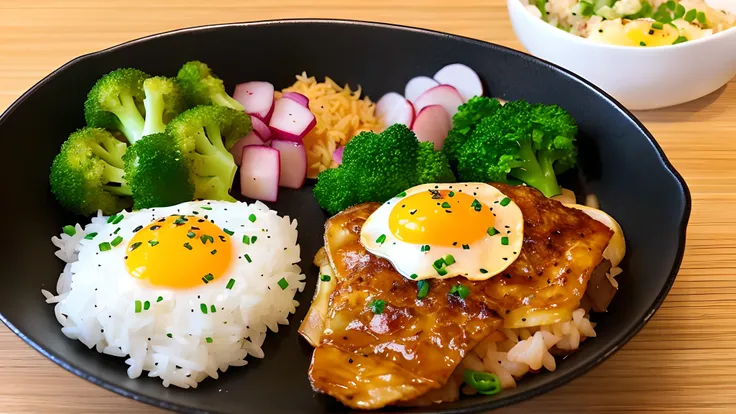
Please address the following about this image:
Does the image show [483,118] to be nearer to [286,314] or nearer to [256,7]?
[286,314]

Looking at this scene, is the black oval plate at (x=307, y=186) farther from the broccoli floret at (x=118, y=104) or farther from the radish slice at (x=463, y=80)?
the broccoli floret at (x=118, y=104)

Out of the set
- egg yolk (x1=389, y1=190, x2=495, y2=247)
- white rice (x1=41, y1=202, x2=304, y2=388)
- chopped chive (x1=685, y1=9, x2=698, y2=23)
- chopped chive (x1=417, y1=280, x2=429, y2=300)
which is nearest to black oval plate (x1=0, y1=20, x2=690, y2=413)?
white rice (x1=41, y1=202, x2=304, y2=388)

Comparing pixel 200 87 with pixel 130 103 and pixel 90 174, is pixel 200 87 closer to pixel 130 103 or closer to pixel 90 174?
pixel 130 103

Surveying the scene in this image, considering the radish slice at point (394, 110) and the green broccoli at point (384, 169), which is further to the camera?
the radish slice at point (394, 110)

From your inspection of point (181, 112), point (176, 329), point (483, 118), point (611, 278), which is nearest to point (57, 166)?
point (181, 112)

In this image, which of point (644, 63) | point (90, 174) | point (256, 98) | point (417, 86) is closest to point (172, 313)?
point (90, 174)

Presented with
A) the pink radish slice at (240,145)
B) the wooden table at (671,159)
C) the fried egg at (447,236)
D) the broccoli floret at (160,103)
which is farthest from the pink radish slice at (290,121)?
the wooden table at (671,159)

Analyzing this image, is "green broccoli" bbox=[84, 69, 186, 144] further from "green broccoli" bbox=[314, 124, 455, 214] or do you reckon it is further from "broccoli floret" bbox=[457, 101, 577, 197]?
"broccoli floret" bbox=[457, 101, 577, 197]
